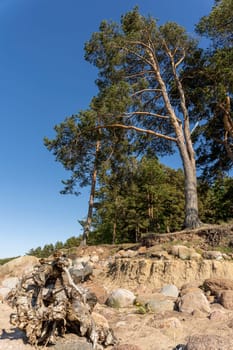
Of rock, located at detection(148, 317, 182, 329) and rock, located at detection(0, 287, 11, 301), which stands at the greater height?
rock, located at detection(0, 287, 11, 301)

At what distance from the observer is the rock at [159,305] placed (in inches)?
168

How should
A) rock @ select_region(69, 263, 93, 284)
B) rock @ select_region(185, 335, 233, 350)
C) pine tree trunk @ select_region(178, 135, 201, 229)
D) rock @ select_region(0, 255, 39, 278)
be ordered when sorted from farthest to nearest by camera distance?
pine tree trunk @ select_region(178, 135, 201, 229)
rock @ select_region(0, 255, 39, 278)
rock @ select_region(69, 263, 93, 284)
rock @ select_region(185, 335, 233, 350)

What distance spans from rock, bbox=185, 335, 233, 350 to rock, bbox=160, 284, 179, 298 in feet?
8.19

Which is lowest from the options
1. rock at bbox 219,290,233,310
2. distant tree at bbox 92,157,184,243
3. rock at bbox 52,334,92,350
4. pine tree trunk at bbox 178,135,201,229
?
rock at bbox 52,334,92,350

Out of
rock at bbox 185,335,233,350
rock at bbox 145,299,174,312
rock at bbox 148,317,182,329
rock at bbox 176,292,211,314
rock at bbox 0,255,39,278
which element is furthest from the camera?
rock at bbox 0,255,39,278

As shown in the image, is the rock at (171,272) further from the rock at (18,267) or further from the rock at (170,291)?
the rock at (18,267)

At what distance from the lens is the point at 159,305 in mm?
4332

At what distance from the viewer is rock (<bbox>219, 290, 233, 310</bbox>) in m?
4.13

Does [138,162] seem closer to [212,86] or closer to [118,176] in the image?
[118,176]

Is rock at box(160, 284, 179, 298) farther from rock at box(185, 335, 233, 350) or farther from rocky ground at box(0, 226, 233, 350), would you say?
rock at box(185, 335, 233, 350)

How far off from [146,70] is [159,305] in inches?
399

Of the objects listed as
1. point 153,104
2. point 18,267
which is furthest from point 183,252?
point 153,104

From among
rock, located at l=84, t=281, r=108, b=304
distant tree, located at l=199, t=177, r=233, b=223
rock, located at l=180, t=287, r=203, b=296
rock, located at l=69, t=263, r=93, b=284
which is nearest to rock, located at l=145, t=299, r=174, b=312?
rock, located at l=180, t=287, r=203, b=296

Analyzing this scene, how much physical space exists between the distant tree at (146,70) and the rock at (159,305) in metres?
5.54
